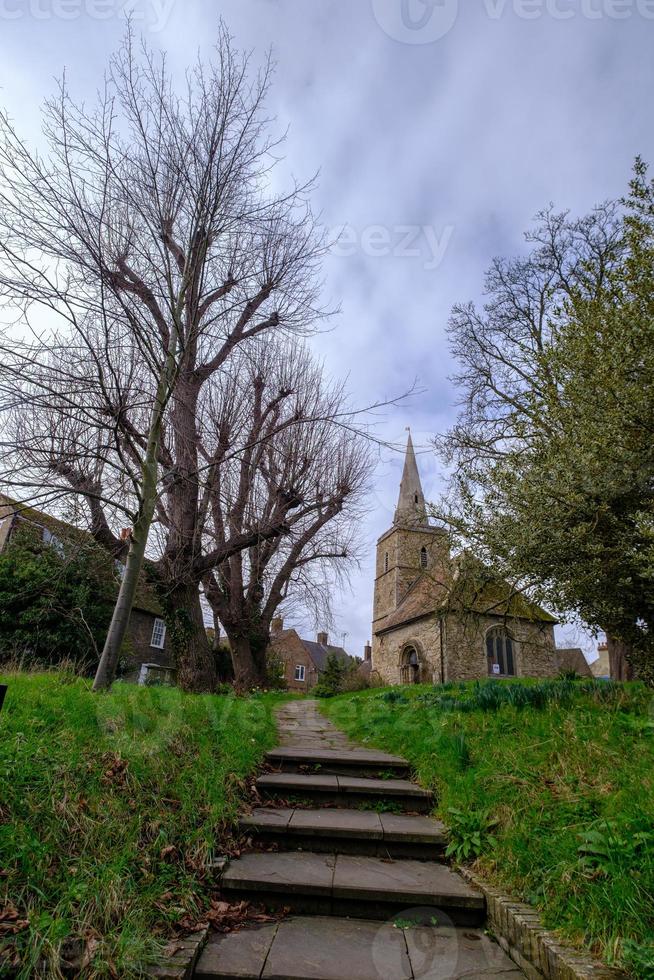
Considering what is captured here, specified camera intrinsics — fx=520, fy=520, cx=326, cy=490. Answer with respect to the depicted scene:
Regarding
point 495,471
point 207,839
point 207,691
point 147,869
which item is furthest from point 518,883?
point 207,691

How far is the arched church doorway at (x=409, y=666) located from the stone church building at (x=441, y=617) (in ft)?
0.17

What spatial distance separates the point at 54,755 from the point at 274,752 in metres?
2.51

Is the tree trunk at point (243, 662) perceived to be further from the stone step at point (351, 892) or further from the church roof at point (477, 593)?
the stone step at point (351, 892)

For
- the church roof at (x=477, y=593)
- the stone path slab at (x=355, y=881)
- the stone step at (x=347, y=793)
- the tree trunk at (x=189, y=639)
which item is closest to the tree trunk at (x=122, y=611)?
the stone step at (x=347, y=793)

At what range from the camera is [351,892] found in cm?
312

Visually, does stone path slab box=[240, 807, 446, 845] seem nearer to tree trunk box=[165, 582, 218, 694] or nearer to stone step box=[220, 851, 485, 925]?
stone step box=[220, 851, 485, 925]

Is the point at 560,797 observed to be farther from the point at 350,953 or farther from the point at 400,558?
the point at 400,558

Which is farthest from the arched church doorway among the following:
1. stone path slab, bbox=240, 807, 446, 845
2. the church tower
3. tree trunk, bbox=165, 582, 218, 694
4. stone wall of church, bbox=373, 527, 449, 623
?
stone path slab, bbox=240, 807, 446, 845

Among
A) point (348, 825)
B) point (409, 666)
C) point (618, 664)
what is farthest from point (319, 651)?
point (348, 825)

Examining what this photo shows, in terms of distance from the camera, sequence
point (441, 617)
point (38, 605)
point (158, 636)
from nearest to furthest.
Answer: point (441, 617), point (38, 605), point (158, 636)

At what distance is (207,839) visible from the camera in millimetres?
3324

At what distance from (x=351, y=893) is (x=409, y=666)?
89.7ft

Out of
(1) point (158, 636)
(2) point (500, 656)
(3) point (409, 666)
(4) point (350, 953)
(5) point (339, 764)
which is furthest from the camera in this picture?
(3) point (409, 666)

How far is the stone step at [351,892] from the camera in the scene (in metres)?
3.09
